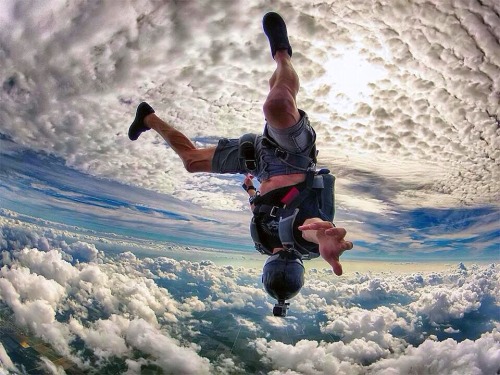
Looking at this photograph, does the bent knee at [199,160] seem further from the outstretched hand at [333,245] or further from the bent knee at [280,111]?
the outstretched hand at [333,245]

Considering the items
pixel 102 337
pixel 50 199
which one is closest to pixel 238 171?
pixel 50 199

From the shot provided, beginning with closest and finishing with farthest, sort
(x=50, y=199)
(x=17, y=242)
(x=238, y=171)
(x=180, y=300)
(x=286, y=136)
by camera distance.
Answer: (x=286, y=136)
(x=238, y=171)
(x=50, y=199)
(x=17, y=242)
(x=180, y=300)

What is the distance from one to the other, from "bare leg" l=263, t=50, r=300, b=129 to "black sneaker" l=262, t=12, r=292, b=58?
0.21 m

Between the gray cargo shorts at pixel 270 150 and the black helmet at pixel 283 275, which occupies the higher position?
the gray cargo shorts at pixel 270 150

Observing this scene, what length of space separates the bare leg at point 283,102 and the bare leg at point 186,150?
0.60m

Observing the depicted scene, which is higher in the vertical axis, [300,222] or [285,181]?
[285,181]

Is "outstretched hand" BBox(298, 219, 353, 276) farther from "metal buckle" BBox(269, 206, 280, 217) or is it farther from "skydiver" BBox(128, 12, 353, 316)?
"metal buckle" BBox(269, 206, 280, 217)

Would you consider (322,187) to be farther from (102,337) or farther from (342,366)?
(102,337)

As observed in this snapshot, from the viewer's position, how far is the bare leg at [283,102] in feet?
4.09

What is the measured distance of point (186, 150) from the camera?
1849mm

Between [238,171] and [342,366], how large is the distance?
5047 centimetres

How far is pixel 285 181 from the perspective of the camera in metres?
1.59

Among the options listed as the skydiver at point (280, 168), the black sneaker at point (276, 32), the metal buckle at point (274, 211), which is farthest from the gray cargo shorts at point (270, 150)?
the black sneaker at point (276, 32)

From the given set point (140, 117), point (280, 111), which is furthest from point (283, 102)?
point (140, 117)
